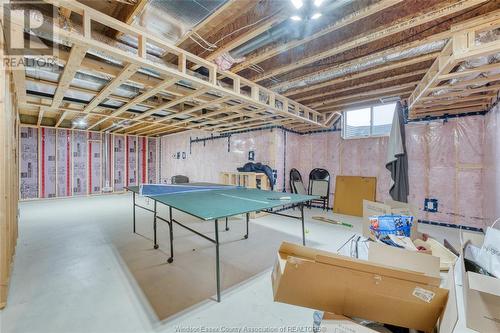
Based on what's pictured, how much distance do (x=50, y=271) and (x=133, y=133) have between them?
23.6 ft

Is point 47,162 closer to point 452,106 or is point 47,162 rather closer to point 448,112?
point 452,106

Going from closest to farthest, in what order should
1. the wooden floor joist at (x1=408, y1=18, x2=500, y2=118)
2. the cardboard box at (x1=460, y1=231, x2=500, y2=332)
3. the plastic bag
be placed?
the cardboard box at (x1=460, y1=231, x2=500, y2=332)
the plastic bag
the wooden floor joist at (x1=408, y1=18, x2=500, y2=118)

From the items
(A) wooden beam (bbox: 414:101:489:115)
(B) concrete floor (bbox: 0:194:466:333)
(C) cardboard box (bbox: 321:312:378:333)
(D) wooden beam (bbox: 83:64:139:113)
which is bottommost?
(B) concrete floor (bbox: 0:194:466:333)

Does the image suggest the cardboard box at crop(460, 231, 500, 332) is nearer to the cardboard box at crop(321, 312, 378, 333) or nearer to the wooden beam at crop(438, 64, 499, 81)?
the cardboard box at crop(321, 312, 378, 333)

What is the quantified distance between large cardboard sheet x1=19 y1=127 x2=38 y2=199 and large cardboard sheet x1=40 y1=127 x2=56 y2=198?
139mm

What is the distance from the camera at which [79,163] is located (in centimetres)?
761

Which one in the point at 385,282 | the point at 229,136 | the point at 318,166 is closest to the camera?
the point at 385,282

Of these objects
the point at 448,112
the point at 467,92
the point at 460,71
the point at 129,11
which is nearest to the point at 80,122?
the point at 129,11

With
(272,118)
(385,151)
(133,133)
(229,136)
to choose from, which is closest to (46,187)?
(133,133)

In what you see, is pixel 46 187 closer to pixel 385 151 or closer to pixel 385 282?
pixel 385 282

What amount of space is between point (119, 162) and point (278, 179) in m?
6.73

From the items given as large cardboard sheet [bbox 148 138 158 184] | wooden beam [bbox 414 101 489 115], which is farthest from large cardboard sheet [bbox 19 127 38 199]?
wooden beam [bbox 414 101 489 115]

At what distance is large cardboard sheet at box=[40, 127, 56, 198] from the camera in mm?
6863

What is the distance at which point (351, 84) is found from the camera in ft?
12.1
